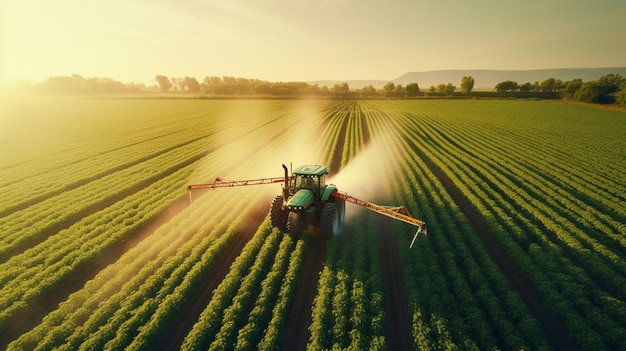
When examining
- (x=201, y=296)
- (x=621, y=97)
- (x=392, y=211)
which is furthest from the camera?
(x=621, y=97)

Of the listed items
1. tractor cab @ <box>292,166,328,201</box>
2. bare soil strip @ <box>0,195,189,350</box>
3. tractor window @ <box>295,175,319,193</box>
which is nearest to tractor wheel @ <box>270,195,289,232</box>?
tractor cab @ <box>292,166,328,201</box>

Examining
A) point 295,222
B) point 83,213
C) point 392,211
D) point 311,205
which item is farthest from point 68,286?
point 392,211

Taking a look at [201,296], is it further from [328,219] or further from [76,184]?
[76,184]

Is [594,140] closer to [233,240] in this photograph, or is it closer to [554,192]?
[554,192]

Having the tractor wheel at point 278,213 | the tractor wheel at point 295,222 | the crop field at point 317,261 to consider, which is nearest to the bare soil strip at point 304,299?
the crop field at point 317,261

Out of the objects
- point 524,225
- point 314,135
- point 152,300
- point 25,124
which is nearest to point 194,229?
point 152,300

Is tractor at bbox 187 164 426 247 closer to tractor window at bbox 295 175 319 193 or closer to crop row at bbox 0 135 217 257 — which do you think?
tractor window at bbox 295 175 319 193
